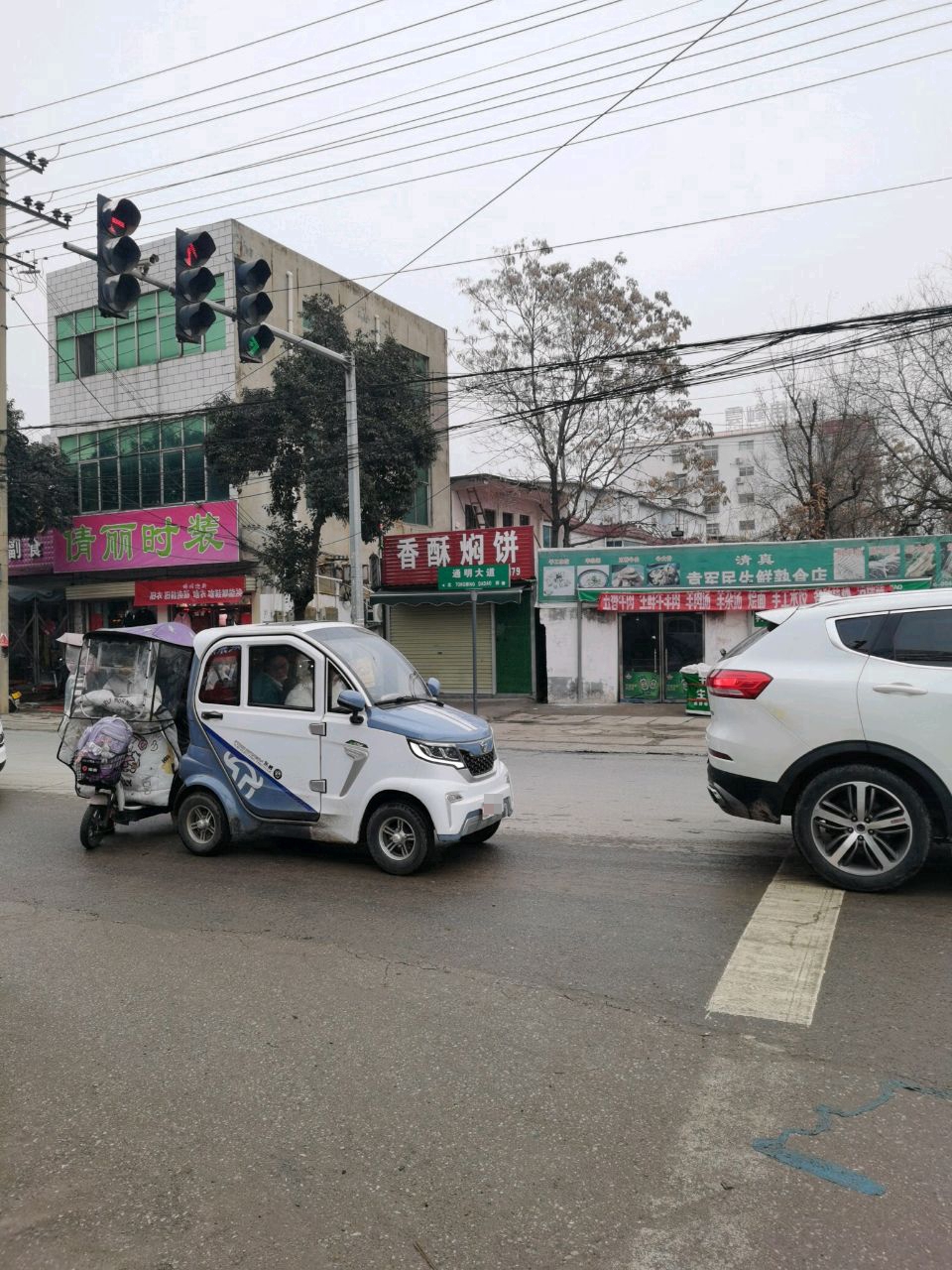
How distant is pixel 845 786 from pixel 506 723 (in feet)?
48.1

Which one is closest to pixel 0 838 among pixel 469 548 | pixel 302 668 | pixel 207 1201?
pixel 302 668

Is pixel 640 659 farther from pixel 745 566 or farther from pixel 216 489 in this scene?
pixel 216 489

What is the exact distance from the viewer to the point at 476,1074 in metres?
3.91

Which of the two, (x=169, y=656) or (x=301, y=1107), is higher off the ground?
(x=169, y=656)

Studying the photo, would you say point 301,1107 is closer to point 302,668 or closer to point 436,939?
point 436,939

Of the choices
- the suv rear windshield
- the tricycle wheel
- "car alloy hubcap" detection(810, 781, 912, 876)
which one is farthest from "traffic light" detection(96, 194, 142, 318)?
"car alloy hubcap" detection(810, 781, 912, 876)

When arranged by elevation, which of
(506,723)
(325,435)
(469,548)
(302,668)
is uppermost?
(325,435)

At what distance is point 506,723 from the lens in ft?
67.7

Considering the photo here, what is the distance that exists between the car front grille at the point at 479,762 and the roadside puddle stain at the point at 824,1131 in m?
3.84

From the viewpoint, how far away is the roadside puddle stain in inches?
122

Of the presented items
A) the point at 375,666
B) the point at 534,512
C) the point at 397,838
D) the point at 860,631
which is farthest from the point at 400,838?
the point at 534,512

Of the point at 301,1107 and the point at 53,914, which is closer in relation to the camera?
the point at 301,1107

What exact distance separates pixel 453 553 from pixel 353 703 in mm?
18466

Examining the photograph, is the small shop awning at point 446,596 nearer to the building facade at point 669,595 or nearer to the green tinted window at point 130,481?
the building facade at point 669,595
